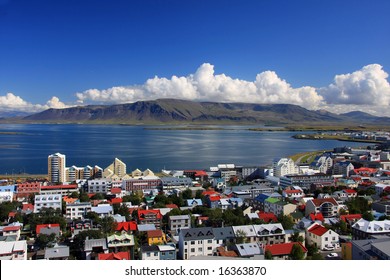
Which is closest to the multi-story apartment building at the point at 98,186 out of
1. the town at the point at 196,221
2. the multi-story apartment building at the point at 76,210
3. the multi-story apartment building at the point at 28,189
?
the town at the point at 196,221

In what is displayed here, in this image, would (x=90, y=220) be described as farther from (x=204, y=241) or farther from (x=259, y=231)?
(x=259, y=231)

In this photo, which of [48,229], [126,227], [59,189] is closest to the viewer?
[48,229]

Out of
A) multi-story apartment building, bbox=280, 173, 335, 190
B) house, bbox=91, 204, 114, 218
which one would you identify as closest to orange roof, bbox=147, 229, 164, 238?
house, bbox=91, 204, 114, 218

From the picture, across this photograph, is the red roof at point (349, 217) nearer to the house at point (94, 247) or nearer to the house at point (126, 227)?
the house at point (126, 227)

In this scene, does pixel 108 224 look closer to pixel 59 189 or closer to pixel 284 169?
pixel 59 189

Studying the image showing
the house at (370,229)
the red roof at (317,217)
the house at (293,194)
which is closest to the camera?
the house at (370,229)

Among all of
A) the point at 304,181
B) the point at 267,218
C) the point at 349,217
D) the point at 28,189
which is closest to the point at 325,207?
the point at 349,217

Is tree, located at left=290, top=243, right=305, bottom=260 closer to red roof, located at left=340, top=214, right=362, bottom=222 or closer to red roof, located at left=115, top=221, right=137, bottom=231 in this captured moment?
red roof, located at left=340, top=214, right=362, bottom=222
